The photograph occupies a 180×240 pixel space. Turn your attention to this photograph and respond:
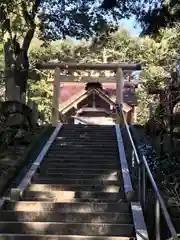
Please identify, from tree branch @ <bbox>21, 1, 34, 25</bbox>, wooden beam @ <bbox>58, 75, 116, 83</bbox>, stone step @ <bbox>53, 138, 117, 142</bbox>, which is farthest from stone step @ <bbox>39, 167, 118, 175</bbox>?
wooden beam @ <bbox>58, 75, 116, 83</bbox>

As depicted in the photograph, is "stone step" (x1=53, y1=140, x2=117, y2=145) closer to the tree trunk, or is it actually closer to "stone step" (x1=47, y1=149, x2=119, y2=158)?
"stone step" (x1=47, y1=149, x2=119, y2=158)

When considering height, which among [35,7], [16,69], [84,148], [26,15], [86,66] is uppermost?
[35,7]

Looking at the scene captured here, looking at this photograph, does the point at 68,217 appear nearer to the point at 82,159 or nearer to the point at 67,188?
the point at 67,188

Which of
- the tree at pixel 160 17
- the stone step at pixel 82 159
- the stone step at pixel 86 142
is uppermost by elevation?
the tree at pixel 160 17

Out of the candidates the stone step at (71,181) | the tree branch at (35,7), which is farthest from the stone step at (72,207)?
the tree branch at (35,7)

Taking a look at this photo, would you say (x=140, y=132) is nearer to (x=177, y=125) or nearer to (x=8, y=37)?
(x=177, y=125)

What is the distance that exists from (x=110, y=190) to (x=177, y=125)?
2.67 meters

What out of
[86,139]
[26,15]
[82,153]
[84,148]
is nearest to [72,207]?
[82,153]

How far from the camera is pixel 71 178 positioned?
916 centimetres

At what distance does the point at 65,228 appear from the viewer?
6324 mm

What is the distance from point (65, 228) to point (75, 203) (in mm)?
879

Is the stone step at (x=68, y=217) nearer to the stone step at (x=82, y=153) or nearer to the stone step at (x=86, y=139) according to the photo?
the stone step at (x=82, y=153)

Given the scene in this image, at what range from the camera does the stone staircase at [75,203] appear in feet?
20.6

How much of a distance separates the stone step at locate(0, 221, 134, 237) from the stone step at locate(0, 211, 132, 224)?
376 mm
